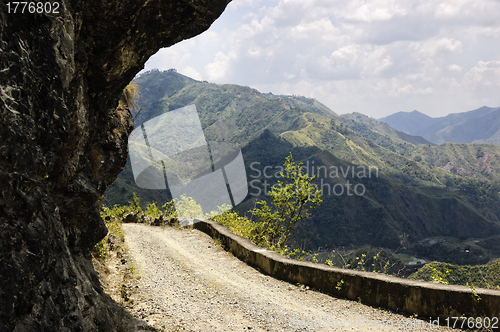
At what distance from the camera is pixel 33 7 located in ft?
10.4

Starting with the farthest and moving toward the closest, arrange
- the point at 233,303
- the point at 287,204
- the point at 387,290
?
the point at 287,204 → the point at 233,303 → the point at 387,290

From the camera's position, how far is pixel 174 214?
17047 mm

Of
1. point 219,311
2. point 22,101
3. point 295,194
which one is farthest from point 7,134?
point 295,194

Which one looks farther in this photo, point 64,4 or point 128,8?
point 128,8

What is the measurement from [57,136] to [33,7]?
1.30 m

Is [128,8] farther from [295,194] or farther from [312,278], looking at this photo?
[295,194]

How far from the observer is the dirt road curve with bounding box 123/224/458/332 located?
550 centimetres

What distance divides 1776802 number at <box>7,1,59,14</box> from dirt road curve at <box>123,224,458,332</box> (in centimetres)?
487

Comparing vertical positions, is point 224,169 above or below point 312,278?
above

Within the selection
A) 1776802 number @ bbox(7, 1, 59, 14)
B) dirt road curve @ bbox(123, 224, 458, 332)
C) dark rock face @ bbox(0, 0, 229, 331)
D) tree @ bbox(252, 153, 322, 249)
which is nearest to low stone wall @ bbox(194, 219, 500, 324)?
dirt road curve @ bbox(123, 224, 458, 332)

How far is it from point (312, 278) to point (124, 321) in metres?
3.92

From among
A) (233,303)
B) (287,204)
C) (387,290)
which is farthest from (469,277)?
(233,303)

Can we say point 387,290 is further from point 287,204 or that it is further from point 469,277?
point 469,277

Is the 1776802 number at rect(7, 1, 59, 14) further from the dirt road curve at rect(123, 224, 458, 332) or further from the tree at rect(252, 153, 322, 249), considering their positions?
the tree at rect(252, 153, 322, 249)
